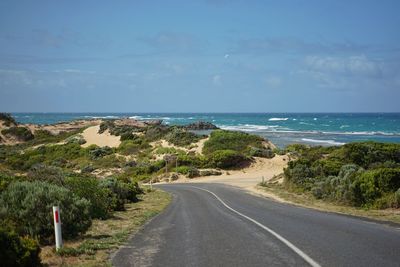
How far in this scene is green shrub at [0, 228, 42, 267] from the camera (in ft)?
23.7

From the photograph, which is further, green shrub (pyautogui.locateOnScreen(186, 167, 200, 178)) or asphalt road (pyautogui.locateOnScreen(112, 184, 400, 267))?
green shrub (pyautogui.locateOnScreen(186, 167, 200, 178))

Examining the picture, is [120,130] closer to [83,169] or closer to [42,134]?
[42,134]

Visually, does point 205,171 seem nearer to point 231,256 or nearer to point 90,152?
point 90,152

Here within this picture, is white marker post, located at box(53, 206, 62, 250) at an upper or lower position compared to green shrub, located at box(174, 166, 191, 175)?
upper

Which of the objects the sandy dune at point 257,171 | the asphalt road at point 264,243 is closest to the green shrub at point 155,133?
the sandy dune at point 257,171

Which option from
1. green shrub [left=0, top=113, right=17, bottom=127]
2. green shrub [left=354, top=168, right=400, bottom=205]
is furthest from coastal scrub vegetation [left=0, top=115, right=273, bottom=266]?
green shrub [left=354, top=168, right=400, bottom=205]

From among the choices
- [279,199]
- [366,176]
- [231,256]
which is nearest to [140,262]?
[231,256]

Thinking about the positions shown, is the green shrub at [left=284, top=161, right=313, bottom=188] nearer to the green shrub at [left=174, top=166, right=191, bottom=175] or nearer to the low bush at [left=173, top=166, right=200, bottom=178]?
the low bush at [left=173, top=166, right=200, bottom=178]

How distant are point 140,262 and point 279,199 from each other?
53.3ft

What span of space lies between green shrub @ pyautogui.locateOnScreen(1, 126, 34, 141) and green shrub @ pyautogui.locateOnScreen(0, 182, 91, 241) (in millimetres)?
79297

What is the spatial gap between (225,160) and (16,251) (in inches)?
1842

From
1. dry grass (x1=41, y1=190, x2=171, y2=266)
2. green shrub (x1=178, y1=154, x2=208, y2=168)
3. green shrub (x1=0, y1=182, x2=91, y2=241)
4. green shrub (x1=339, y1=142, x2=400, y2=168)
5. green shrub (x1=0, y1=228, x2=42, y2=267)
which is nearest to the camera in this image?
green shrub (x1=0, y1=228, x2=42, y2=267)

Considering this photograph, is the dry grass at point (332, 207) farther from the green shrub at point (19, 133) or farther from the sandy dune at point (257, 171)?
the green shrub at point (19, 133)

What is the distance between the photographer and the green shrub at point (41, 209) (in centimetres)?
1041
